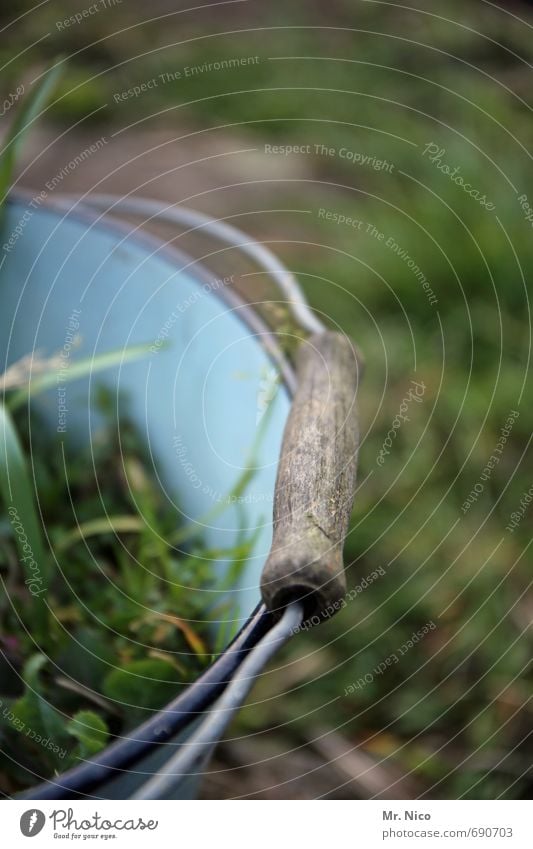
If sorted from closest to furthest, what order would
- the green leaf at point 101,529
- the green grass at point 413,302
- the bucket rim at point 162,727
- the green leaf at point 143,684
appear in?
the bucket rim at point 162,727 < the green leaf at point 143,684 < the green leaf at point 101,529 < the green grass at point 413,302


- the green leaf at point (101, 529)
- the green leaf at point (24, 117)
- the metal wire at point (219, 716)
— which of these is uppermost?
the green leaf at point (24, 117)

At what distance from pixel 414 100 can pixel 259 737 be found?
78cm

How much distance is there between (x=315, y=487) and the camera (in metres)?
0.30

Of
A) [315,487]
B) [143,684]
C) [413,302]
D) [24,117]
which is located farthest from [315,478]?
[413,302]

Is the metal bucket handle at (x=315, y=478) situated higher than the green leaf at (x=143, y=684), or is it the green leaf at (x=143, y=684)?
the metal bucket handle at (x=315, y=478)

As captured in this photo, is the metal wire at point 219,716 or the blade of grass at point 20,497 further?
the blade of grass at point 20,497

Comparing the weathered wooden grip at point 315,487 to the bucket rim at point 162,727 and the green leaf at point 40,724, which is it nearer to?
the bucket rim at point 162,727

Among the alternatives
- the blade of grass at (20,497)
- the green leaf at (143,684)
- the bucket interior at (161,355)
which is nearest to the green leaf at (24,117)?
the bucket interior at (161,355)

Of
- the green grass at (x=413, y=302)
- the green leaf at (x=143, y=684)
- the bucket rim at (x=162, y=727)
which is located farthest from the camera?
the green grass at (x=413, y=302)

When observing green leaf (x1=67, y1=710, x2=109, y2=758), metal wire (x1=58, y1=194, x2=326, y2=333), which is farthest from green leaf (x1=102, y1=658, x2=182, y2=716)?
metal wire (x1=58, y1=194, x2=326, y2=333)

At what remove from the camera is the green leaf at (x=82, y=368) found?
0.45 m

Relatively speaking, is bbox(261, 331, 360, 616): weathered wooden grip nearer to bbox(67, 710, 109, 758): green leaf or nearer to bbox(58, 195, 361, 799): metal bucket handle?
bbox(58, 195, 361, 799): metal bucket handle

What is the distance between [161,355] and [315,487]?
0.17 m

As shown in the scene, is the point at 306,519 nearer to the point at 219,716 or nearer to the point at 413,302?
the point at 219,716
